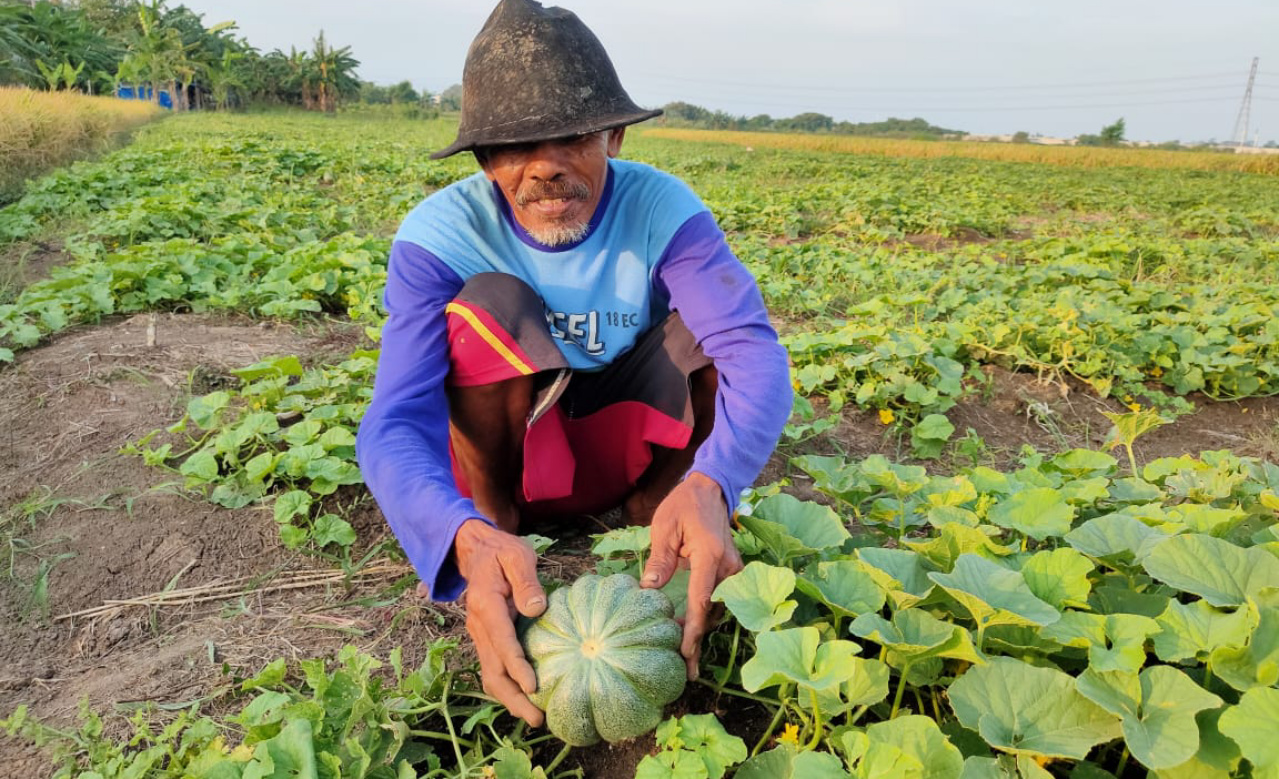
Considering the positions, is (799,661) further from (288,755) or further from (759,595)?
(288,755)

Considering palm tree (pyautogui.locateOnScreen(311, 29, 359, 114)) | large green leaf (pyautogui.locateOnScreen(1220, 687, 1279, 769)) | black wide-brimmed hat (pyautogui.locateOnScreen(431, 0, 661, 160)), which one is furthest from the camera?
palm tree (pyautogui.locateOnScreen(311, 29, 359, 114))

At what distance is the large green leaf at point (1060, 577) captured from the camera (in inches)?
54.3

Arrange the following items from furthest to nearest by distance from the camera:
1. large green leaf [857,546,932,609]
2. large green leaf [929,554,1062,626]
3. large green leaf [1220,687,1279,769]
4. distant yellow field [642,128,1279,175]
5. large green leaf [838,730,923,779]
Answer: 1. distant yellow field [642,128,1279,175]
2. large green leaf [857,546,932,609]
3. large green leaf [929,554,1062,626]
4. large green leaf [838,730,923,779]
5. large green leaf [1220,687,1279,769]

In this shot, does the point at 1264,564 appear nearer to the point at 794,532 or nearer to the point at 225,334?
the point at 794,532

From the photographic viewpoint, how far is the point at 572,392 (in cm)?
258

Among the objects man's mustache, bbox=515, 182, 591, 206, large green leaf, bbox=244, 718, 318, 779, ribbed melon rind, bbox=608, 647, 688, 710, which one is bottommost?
large green leaf, bbox=244, 718, 318, 779

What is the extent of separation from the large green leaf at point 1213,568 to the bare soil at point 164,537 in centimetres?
81

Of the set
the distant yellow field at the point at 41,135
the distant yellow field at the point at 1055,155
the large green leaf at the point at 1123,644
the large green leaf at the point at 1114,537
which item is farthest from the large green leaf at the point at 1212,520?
the distant yellow field at the point at 1055,155

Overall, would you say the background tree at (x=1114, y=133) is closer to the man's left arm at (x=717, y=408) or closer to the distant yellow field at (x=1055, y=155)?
the distant yellow field at (x=1055, y=155)

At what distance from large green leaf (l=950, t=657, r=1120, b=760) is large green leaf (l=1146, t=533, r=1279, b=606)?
0.29m

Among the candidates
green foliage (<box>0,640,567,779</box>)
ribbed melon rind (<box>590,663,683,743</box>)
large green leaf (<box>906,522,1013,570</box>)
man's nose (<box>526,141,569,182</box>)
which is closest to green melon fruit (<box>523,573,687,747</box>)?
ribbed melon rind (<box>590,663,683,743</box>)

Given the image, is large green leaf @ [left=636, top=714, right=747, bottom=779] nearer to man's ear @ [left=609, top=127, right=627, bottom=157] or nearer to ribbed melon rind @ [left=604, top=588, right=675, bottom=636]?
ribbed melon rind @ [left=604, top=588, right=675, bottom=636]

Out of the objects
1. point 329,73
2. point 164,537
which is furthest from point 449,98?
point 164,537

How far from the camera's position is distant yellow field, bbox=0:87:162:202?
11.3m
